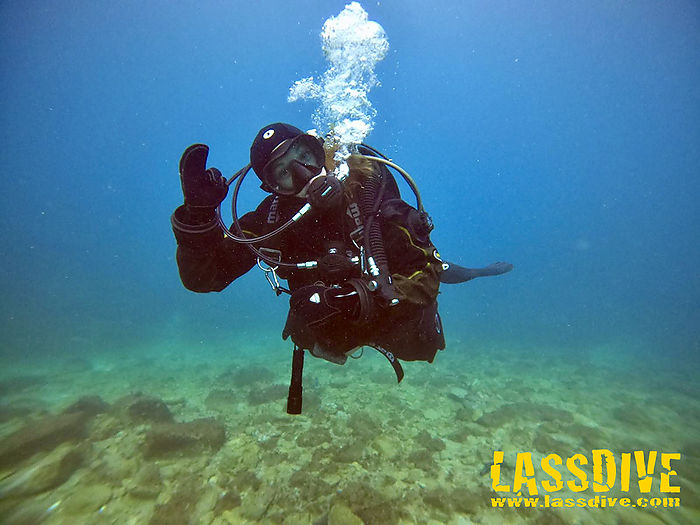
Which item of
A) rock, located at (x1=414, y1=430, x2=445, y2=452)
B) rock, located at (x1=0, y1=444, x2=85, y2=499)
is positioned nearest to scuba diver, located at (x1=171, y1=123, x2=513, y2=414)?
rock, located at (x1=414, y1=430, x2=445, y2=452)

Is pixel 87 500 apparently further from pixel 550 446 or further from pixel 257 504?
pixel 550 446

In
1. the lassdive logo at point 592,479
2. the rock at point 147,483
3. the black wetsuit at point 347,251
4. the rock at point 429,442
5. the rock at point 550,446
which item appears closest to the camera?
the black wetsuit at point 347,251

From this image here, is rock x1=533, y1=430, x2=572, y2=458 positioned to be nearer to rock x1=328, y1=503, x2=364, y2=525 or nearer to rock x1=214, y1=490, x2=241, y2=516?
rock x1=328, y1=503, x2=364, y2=525

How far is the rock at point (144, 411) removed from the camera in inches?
225

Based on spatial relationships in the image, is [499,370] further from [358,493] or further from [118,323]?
[118,323]

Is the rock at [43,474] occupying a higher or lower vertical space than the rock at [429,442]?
lower

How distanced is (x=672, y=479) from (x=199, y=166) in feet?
24.1

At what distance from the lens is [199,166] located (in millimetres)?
2816

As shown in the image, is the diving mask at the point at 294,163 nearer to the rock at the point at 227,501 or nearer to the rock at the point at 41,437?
the rock at the point at 227,501

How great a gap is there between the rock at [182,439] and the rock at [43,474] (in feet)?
2.77

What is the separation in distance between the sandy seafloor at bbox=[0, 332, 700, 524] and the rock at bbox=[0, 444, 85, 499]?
20mm


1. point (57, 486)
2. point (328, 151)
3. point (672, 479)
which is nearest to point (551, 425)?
point (672, 479)

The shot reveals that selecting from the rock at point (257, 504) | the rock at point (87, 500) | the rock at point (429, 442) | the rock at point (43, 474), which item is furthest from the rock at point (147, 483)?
the rock at point (429, 442)

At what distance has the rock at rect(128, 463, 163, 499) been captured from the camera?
11.5ft
